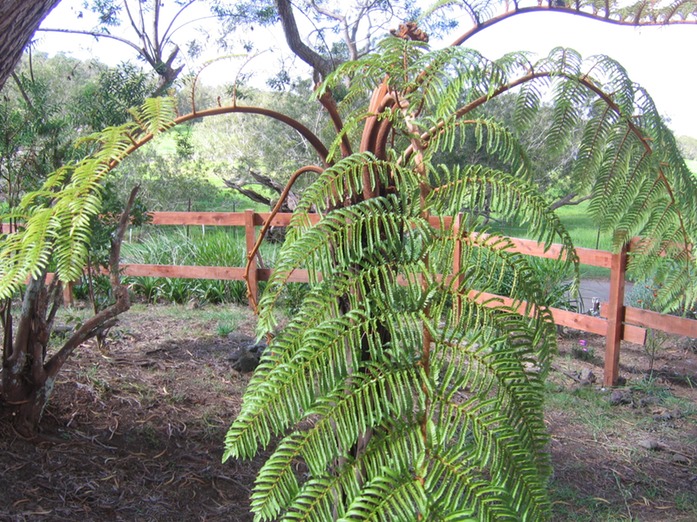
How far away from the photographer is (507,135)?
4.14 ft

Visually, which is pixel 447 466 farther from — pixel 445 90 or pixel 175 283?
pixel 175 283

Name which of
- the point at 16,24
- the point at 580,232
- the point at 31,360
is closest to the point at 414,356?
the point at 16,24

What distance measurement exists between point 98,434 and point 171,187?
380 inches

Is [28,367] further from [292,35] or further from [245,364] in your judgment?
[292,35]

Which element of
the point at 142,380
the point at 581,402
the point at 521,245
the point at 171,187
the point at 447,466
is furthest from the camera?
the point at 171,187

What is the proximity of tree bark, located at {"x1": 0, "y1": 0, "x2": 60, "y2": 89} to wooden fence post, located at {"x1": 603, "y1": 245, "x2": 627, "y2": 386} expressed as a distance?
4.45 meters

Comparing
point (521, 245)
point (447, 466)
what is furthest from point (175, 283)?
point (447, 466)

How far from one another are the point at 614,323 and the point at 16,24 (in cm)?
469

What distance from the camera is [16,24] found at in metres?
2.10

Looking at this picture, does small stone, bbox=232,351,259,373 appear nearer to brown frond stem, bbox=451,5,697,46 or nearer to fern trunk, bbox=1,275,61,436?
fern trunk, bbox=1,275,61,436

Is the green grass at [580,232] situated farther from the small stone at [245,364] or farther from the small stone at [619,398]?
the small stone at [245,364]

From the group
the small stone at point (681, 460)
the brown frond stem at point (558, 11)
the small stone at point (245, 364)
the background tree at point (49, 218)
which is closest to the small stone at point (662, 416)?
the small stone at point (681, 460)

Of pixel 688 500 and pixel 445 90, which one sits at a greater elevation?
pixel 445 90

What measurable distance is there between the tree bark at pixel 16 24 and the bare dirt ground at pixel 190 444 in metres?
1.72
